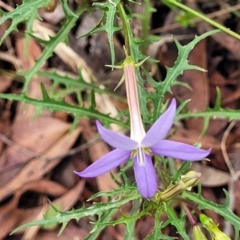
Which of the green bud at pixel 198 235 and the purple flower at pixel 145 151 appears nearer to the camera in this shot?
the purple flower at pixel 145 151

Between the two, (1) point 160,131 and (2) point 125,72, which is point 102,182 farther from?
(1) point 160,131

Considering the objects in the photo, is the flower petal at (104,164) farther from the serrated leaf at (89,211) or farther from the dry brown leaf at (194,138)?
the dry brown leaf at (194,138)

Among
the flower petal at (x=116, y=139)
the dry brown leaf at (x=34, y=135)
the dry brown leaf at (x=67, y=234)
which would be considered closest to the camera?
the flower petal at (x=116, y=139)

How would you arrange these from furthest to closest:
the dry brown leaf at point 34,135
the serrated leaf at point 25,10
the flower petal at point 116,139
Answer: the dry brown leaf at point 34,135 < the serrated leaf at point 25,10 < the flower petal at point 116,139

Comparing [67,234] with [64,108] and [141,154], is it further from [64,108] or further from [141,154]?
[141,154]

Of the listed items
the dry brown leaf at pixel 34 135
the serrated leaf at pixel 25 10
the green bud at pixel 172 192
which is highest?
the serrated leaf at pixel 25 10

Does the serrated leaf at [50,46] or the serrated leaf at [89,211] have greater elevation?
the serrated leaf at [50,46]

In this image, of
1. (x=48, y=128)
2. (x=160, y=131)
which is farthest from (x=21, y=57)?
(x=160, y=131)

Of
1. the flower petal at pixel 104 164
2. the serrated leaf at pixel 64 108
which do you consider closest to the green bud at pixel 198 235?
the flower petal at pixel 104 164
